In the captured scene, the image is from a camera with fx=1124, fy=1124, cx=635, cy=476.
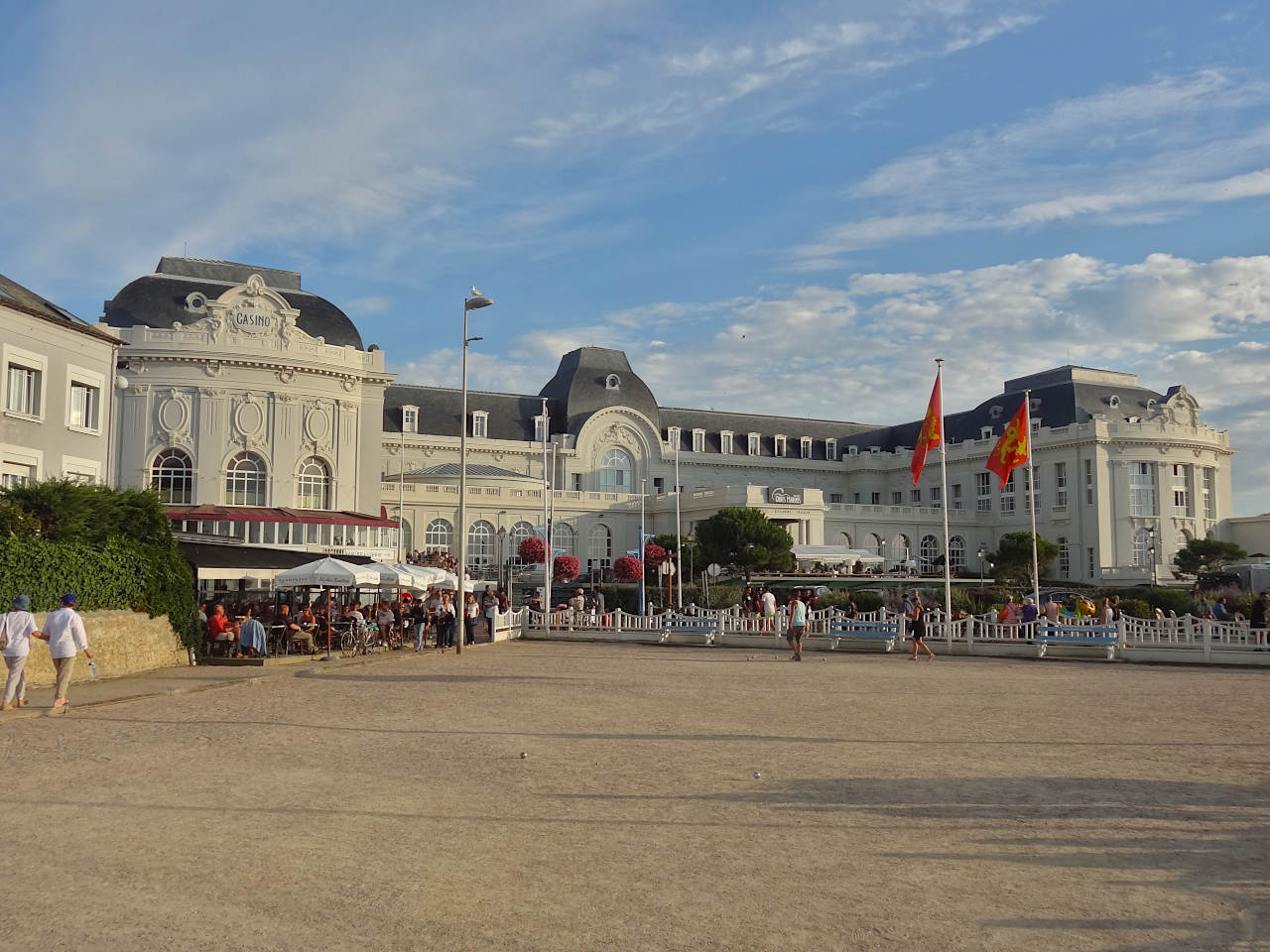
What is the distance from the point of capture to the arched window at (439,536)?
67.4m

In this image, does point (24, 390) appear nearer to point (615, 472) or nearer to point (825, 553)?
point (825, 553)

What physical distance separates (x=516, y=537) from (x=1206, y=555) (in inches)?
1694

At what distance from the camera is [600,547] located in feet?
241

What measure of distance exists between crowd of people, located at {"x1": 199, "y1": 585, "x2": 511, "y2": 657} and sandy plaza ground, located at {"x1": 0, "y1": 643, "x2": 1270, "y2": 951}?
893 centimetres

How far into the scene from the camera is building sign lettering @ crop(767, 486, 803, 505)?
7044cm

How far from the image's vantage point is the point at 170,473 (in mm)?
51875

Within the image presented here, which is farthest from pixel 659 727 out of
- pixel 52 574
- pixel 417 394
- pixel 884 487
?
pixel 884 487

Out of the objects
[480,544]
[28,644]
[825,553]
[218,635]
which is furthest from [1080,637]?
[480,544]

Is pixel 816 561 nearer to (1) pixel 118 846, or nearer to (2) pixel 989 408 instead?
(2) pixel 989 408

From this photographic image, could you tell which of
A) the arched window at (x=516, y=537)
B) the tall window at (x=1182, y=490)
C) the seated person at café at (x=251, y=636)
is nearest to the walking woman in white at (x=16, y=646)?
the seated person at café at (x=251, y=636)

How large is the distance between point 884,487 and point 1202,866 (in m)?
87.0

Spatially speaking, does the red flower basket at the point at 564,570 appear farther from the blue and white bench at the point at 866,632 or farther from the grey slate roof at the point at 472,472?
the blue and white bench at the point at 866,632

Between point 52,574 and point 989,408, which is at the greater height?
point 989,408

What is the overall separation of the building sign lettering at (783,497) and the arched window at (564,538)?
12892 mm
